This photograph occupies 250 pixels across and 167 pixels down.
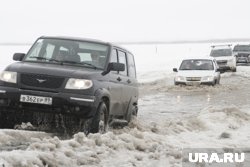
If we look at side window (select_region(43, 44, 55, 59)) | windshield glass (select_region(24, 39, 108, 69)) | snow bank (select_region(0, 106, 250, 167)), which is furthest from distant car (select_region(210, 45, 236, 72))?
side window (select_region(43, 44, 55, 59))

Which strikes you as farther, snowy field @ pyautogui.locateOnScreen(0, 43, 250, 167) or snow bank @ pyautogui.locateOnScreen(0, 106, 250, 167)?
snowy field @ pyautogui.locateOnScreen(0, 43, 250, 167)

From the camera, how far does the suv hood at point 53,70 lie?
791 cm

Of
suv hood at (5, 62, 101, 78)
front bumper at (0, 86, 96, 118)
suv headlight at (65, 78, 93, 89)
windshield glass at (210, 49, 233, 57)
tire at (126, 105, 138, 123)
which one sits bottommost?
windshield glass at (210, 49, 233, 57)

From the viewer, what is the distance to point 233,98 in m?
19.0

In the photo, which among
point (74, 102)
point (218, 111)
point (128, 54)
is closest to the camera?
point (74, 102)

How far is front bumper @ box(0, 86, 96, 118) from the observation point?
7773mm

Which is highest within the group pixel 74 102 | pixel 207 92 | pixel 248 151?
pixel 74 102

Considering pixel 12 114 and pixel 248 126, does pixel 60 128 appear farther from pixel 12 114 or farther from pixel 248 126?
pixel 248 126

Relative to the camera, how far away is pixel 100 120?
812 cm

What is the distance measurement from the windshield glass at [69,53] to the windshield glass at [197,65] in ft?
47.4

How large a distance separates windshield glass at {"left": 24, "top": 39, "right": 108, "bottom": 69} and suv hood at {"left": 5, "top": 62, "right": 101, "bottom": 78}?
41cm

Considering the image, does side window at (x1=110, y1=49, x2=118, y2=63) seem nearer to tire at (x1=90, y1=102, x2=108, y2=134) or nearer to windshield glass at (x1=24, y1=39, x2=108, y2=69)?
windshield glass at (x1=24, y1=39, x2=108, y2=69)

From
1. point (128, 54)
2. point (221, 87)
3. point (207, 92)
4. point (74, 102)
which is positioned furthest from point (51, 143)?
point (221, 87)

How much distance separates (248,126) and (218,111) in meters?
2.30
